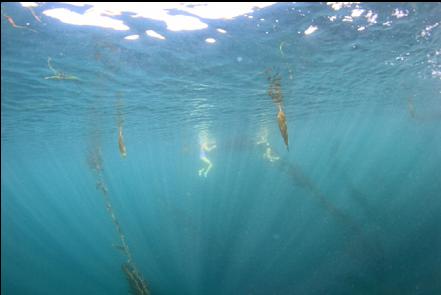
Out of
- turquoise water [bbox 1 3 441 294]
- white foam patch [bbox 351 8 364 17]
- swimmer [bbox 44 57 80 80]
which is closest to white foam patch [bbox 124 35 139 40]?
turquoise water [bbox 1 3 441 294]

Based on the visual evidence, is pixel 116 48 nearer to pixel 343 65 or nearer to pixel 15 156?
pixel 343 65

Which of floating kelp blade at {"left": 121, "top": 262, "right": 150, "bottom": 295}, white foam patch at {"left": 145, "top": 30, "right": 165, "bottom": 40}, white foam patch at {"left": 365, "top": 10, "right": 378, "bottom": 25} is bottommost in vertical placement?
floating kelp blade at {"left": 121, "top": 262, "right": 150, "bottom": 295}

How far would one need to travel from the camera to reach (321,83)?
21078 millimetres

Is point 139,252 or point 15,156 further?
point 15,156

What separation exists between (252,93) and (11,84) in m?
13.9

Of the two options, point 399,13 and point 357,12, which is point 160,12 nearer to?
point 357,12

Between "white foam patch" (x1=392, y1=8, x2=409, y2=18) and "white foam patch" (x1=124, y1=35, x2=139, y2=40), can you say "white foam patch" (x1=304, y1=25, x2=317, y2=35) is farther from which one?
"white foam patch" (x1=124, y1=35, x2=139, y2=40)

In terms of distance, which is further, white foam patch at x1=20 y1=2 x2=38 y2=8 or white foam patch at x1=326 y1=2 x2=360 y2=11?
white foam patch at x1=326 y1=2 x2=360 y2=11

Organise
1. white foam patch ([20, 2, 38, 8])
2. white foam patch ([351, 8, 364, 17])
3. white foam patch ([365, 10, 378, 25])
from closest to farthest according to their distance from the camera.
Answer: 1. white foam patch ([20, 2, 38, 8])
2. white foam patch ([351, 8, 364, 17])
3. white foam patch ([365, 10, 378, 25])

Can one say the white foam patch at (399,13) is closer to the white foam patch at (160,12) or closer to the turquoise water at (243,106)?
the turquoise water at (243,106)

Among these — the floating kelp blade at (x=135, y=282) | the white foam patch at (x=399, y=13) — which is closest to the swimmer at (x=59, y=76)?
the floating kelp blade at (x=135, y=282)

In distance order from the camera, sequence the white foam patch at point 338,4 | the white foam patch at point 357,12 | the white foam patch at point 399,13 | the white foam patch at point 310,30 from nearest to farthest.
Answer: the white foam patch at point 338,4 → the white foam patch at point 357,12 → the white foam patch at point 399,13 → the white foam patch at point 310,30

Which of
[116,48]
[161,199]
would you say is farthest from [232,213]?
[116,48]

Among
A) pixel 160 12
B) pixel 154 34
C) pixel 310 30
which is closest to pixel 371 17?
pixel 310 30
